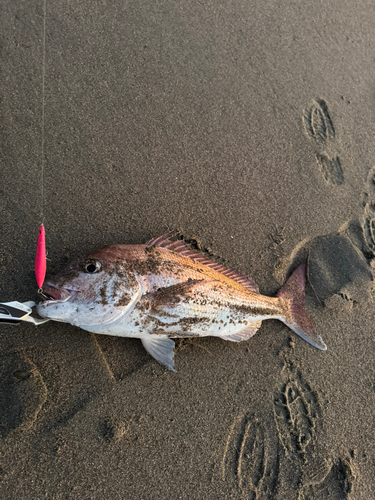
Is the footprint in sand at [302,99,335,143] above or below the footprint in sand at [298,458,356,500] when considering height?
above

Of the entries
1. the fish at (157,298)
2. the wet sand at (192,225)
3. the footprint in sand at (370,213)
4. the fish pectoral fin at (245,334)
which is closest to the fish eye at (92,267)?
the fish at (157,298)

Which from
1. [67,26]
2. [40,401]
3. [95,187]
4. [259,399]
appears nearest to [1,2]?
[67,26]

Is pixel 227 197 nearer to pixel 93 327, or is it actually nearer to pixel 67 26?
pixel 93 327

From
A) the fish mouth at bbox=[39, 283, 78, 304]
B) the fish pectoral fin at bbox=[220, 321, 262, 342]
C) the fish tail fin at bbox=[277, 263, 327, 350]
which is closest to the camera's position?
the fish mouth at bbox=[39, 283, 78, 304]

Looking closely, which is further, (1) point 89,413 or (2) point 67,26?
(2) point 67,26

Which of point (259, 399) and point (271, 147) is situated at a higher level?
point (271, 147)

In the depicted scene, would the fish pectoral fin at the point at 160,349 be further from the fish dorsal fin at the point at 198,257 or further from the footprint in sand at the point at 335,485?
the footprint in sand at the point at 335,485

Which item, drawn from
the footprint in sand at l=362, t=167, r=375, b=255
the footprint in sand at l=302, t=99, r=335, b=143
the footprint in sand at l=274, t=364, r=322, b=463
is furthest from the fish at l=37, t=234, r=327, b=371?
the footprint in sand at l=302, t=99, r=335, b=143

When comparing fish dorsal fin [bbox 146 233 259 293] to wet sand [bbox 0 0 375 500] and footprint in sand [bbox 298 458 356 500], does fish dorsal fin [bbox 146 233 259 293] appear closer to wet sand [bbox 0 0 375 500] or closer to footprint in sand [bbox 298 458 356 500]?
wet sand [bbox 0 0 375 500]

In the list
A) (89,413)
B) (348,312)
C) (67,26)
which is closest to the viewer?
(89,413)
